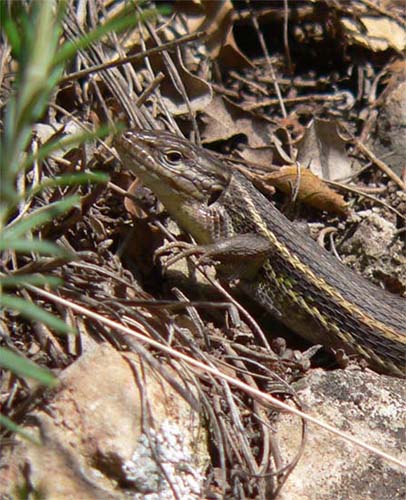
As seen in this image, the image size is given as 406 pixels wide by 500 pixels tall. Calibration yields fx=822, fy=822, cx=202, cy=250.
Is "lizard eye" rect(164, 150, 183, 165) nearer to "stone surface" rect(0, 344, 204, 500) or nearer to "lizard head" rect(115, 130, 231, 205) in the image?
"lizard head" rect(115, 130, 231, 205)

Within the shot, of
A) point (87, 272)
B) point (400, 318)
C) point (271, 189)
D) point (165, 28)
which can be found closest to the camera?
point (87, 272)

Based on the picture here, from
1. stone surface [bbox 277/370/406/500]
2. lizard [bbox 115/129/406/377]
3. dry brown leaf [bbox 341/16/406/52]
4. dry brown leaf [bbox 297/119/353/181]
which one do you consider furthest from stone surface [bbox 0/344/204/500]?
dry brown leaf [bbox 341/16/406/52]

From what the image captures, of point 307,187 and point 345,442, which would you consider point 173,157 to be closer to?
point 307,187

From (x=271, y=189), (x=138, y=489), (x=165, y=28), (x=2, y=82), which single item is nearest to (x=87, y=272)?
(x=138, y=489)

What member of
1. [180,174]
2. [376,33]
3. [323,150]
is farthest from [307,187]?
[376,33]

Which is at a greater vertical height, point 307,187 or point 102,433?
point 102,433

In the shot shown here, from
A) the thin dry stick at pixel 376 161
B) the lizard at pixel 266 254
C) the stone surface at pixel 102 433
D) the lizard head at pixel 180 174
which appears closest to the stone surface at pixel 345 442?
the lizard at pixel 266 254

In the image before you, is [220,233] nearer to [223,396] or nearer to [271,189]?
[271,189]
